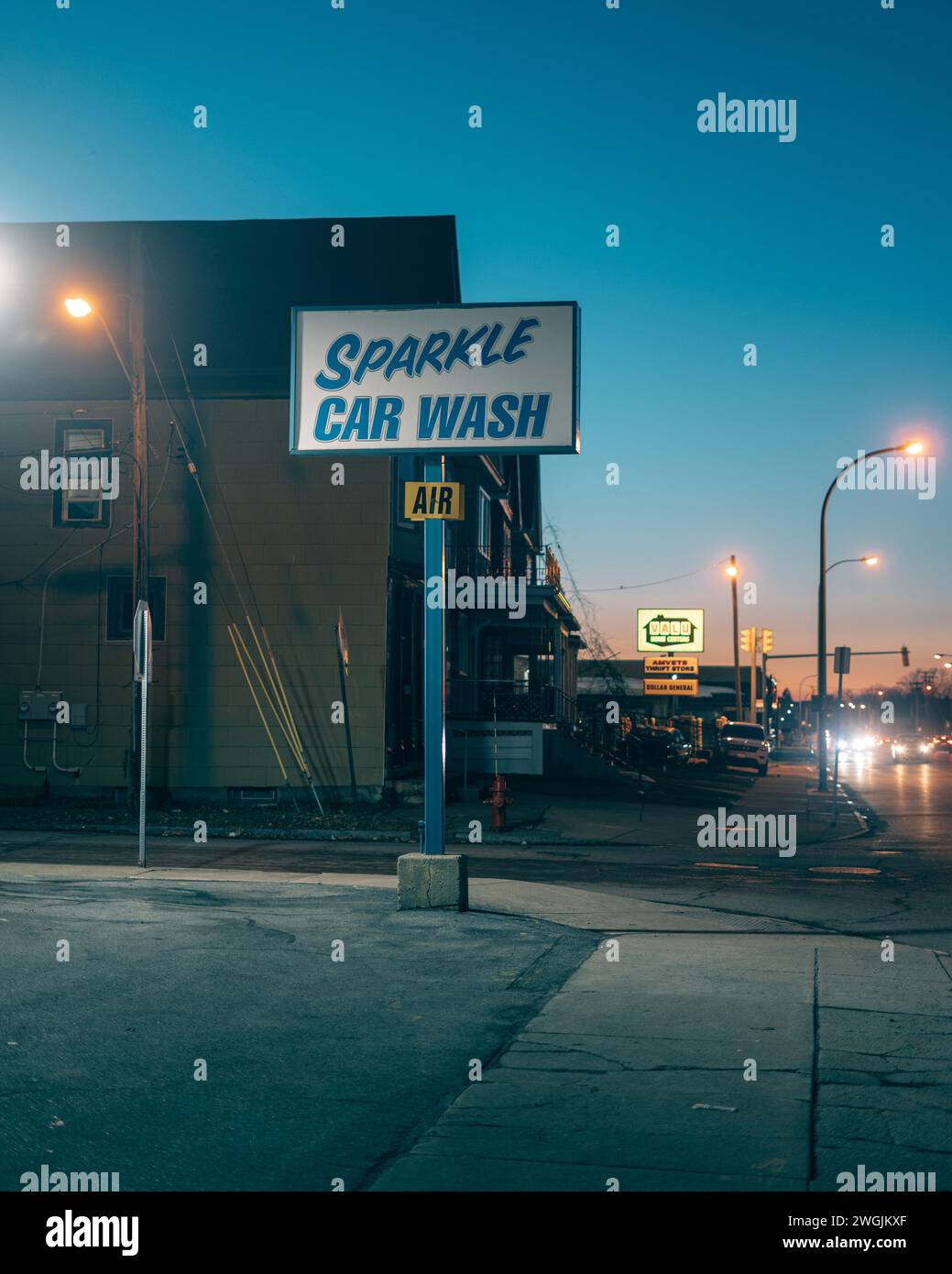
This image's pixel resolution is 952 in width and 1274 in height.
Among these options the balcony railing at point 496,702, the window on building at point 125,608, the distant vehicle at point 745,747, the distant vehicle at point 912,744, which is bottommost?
the distant vehicle at point 912,744

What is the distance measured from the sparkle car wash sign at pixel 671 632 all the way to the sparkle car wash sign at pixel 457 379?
49.0 meters

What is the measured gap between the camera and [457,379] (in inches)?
472

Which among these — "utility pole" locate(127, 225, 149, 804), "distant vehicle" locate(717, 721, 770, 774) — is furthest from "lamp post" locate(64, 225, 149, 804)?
"distant vehicle" locate(717, 721, 770, 774)

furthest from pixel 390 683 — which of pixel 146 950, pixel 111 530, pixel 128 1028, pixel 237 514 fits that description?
pixel 128 1028

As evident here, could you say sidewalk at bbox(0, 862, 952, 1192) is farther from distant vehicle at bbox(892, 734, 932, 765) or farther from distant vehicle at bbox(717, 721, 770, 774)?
distant vehicle at bbox(892, 734, 932, 765)

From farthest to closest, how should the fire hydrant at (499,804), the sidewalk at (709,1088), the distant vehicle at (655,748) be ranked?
1. the distant vehicle at (655,748)
2. the fire hydrant at (499,804)
3. the sidewalk at (709,1088)

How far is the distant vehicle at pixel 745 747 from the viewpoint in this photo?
151 ft

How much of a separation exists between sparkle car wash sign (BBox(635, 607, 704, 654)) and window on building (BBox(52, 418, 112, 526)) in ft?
A: 129

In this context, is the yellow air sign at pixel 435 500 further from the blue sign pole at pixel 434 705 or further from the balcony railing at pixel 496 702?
the balcony railing at pixel 496 702

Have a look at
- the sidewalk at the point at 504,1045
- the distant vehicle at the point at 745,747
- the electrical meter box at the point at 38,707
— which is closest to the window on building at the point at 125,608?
the electrical meter box at the point at 38,707

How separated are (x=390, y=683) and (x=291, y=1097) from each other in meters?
19.1

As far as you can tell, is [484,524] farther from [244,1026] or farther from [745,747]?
[244,1026]

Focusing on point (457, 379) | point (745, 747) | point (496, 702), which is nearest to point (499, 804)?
point (457, 379)
